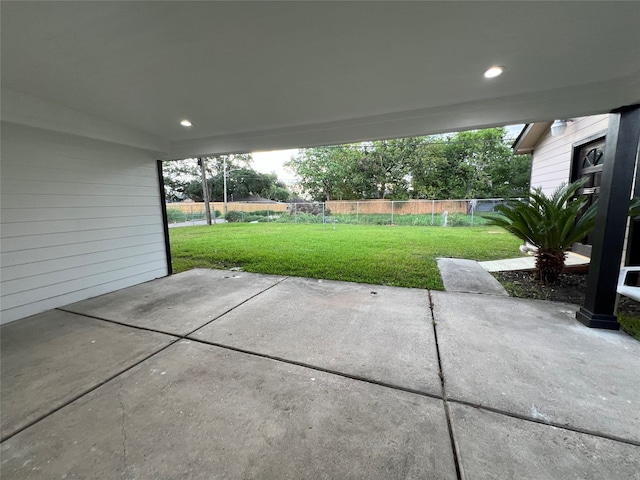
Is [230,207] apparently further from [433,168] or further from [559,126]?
[559,126]

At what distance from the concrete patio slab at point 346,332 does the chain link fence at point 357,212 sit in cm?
922

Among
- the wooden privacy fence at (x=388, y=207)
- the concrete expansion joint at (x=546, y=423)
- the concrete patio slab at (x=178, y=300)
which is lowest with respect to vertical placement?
the concrete expansion joint at (x=546, y=423)

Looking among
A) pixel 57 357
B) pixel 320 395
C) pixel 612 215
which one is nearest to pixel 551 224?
pixel 612 215

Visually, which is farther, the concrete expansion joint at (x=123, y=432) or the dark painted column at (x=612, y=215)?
the dark painted column at (x=612, y=215)

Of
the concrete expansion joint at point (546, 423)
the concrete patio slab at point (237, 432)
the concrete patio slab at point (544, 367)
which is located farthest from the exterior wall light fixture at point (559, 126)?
the concrete patio slab at point (237, 432)

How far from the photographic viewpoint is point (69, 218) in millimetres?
3418

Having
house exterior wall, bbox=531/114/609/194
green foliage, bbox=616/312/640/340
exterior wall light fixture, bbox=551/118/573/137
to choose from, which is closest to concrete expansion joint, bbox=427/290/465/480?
green foliage, bbox=616/312/640/340

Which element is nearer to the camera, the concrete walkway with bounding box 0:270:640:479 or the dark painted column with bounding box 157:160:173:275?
the concrete walkway with bounding box 0:270:640:479

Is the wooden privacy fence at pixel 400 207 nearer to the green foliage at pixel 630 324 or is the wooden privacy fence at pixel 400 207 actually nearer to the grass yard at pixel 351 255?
the grass yard at pixel 351 255

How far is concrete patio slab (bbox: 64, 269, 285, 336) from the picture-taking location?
288 cm

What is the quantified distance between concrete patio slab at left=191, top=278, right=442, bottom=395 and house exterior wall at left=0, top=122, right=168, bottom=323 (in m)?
2.33

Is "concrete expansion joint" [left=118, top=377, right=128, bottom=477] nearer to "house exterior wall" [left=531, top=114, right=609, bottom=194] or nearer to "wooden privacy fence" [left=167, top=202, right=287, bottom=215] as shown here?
"house exterior wall" [left=531, top=114, right=609, bottom=194]

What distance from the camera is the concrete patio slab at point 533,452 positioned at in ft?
4.00

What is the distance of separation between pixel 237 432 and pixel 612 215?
12.2 feet
